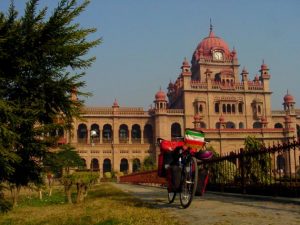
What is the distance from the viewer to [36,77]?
18.0 feet

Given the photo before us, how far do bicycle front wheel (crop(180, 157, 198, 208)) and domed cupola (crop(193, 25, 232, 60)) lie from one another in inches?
2068

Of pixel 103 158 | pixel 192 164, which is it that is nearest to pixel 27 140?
pixel 192 164

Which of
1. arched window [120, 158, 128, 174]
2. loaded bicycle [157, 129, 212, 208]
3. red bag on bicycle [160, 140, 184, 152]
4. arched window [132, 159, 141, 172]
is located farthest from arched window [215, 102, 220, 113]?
loaded bicycle [157, 129, 212, 208]

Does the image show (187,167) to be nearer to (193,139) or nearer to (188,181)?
(188,181)

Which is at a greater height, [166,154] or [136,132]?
[136,132]

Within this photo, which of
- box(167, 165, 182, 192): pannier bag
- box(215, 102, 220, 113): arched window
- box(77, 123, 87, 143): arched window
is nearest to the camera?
box(167, 165, 182, 192): pannier bag

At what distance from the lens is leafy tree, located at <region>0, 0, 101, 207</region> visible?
511 centimetres

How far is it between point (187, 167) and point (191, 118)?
47.5 meters

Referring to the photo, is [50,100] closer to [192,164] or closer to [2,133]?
[2,133]

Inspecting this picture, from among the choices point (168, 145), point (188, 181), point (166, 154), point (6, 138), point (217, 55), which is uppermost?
point (217, 55)

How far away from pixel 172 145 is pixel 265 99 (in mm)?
50171

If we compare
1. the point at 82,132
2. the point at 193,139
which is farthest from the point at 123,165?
the point at 193,139

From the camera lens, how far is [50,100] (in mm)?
5719

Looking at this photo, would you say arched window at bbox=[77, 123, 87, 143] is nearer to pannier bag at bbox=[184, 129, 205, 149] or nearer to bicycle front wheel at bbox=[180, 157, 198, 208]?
pannier bag at bbox=[184, 129, 205, 149]
